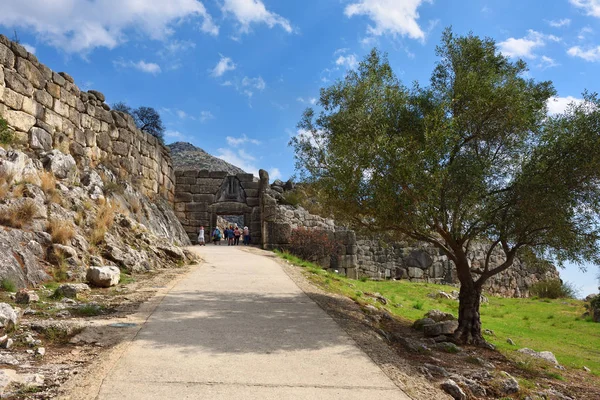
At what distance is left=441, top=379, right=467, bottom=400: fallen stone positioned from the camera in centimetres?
525

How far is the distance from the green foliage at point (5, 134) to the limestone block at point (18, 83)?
44.0 inches

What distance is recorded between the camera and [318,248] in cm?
1916

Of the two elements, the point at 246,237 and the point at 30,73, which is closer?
the point at 30,73

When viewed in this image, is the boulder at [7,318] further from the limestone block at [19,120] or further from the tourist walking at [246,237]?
the tourist walking at [246,237]

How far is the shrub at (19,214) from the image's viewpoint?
9086mm

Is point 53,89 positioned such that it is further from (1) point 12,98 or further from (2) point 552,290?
(2) point 552,290

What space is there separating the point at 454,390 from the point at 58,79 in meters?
13.6

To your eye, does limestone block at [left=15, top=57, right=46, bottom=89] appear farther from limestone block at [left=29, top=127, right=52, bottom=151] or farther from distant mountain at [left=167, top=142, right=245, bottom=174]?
distant mountain at [left=167, top=142, right=245, bottom=174]

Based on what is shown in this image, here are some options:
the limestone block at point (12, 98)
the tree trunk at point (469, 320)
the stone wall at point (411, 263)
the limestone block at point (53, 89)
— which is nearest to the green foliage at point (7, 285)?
the limestone block at point (12, 98)

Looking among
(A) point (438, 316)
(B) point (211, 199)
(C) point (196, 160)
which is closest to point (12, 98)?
(A) point (438, 316)

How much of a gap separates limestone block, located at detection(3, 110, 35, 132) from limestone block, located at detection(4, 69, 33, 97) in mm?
574

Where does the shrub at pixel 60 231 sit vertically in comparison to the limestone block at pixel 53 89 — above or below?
below

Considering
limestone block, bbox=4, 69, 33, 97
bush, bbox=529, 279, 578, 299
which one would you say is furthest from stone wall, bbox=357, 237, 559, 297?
limestone block, bbox=4, 69, 33, 97

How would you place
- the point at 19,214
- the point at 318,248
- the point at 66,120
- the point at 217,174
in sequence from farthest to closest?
the point at 217,174 → the point at 318,248 → the point at 66,120 → the point at 19,214
